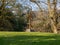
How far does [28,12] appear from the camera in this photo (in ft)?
88.0

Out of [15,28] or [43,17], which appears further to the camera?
[15,28]

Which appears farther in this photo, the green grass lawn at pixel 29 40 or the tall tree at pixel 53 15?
the tall tree at pixel 53 15

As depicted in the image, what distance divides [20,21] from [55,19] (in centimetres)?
706

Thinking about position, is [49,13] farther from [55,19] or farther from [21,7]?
[21,7]

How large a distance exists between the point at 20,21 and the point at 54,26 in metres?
6.99

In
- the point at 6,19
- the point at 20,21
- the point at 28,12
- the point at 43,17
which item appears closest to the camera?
the point at 43,17

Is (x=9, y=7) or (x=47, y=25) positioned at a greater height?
(x=9, y=7)

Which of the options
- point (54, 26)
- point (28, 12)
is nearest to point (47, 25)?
point (54, 26)

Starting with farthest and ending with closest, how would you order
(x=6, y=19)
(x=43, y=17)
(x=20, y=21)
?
1. (x=20, y=21)
2. (x=6, y=19)
3. (x=43, y=17)

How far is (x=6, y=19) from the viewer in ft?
94.6

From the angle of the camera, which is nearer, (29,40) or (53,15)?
(29,40)

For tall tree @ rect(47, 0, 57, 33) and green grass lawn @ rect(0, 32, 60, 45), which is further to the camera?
tall tree @ rect(47, 0, 57, 33)

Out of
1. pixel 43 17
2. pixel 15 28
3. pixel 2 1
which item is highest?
pixel 2 1

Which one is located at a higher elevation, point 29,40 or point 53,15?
point 29,40
